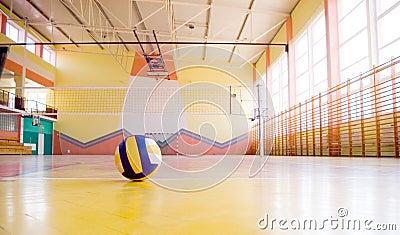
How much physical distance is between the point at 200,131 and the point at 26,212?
1661cm

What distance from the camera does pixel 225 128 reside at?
18.1 metres

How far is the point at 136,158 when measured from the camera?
2.10m

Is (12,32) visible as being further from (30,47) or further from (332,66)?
(332,66)

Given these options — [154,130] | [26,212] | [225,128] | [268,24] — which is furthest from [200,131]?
[26,212]

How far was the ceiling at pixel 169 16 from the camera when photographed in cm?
1217

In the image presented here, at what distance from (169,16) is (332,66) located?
607 cm

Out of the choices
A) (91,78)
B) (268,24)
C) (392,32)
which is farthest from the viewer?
(91,78)

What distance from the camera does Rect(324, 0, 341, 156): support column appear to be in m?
9.15

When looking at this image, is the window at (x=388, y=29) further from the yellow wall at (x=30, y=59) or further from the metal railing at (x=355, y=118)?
the yellow wall at (x=30, y=59)

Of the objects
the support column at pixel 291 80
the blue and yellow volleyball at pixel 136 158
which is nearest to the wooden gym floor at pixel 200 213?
the blue and yellow volleyball at pixel 136 158

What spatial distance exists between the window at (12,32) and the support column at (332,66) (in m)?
13.6

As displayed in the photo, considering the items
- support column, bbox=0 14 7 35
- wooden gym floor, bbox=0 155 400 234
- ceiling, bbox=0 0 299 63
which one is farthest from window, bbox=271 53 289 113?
wooden gym floor, bbox=0 155 400 234

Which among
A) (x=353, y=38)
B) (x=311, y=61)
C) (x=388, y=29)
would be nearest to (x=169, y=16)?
(x=311, y=61)

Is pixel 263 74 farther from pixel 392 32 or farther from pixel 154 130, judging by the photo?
pixel 392 32
